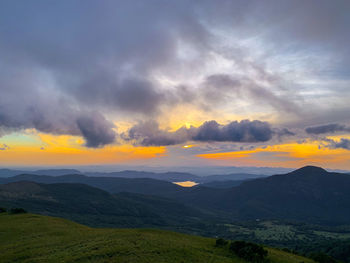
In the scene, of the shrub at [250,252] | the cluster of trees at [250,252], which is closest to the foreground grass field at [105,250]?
the cluster of trees at [250,252]

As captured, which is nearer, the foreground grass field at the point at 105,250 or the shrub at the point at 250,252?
the foreground grass field at the point at 105,250

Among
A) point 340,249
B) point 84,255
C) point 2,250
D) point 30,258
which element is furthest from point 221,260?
point 340,249

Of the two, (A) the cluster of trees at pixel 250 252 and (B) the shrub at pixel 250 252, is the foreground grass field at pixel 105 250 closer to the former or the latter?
(A) the cluster of trees at pixel 250 252

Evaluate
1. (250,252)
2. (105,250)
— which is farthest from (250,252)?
(105,250)

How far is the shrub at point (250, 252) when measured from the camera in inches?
1487

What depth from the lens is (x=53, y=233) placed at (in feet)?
173

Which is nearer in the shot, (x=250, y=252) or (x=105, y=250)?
(x=105, y=250)

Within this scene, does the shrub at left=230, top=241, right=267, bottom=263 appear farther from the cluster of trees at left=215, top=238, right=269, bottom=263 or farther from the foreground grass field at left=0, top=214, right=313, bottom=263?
the foreground grass field at left=0, top=214, right=313, bottom=263

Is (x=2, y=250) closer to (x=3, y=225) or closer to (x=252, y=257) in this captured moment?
(x=3, y=225)

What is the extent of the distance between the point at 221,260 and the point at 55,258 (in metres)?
25.7

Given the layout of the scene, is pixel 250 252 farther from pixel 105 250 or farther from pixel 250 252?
pixel 105 250

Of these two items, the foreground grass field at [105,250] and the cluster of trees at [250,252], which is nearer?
the foreground grass field at [105,250]

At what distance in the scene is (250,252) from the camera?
38.7 metres

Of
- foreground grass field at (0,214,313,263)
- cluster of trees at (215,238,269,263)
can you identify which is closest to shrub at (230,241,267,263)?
cluster of trees at (215,238,269,263)
